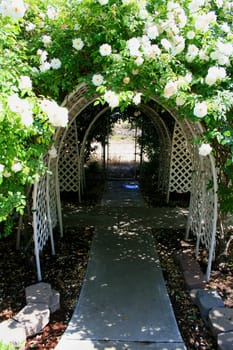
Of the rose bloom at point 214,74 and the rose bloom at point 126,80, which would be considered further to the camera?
the rose bloom at point 126,80

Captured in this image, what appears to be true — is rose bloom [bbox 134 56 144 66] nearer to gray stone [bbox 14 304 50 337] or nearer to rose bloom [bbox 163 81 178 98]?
rose bloom [bbox 163 81 178 98]

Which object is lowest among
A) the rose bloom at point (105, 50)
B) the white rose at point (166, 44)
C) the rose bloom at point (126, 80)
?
the rose bloom at point (126, 80)

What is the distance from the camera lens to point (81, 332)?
2.43m

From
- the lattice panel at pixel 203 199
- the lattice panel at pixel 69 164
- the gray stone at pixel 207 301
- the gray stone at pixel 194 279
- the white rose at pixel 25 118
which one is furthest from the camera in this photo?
the lattice panel at pixel 69 164

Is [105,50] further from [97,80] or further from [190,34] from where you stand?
[190,34]

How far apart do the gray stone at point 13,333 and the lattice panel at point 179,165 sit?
14.9 ft

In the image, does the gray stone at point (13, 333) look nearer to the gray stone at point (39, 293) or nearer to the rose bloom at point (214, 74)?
the gray stone at point (39, 293)

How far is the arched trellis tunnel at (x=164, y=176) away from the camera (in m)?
3.22

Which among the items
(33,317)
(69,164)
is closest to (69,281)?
(33,317)

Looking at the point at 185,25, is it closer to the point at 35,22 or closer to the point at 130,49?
the point at 130,49

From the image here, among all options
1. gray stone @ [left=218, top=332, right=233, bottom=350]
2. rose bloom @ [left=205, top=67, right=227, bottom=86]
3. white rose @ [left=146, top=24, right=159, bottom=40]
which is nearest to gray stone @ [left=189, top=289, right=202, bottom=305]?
gray stone @ [left=218, top=332, right=233, bottom=350]

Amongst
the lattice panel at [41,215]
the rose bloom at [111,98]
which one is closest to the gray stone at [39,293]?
the lattice panel at [41,215]

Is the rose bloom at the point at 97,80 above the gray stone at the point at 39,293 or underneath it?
above

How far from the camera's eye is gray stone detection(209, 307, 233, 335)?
2361mm
